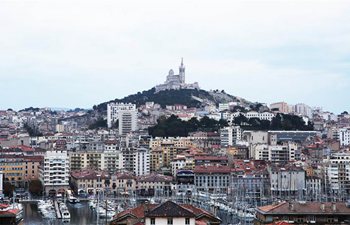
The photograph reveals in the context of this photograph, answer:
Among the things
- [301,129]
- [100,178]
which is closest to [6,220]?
[100,178]

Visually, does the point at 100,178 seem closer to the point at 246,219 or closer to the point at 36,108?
the point at 246,219

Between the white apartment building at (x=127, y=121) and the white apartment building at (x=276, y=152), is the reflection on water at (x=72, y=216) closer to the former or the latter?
the white apartment building at (x=276, y=152)

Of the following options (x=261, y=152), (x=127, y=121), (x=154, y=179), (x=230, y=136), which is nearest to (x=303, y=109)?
(x=127, y=121)

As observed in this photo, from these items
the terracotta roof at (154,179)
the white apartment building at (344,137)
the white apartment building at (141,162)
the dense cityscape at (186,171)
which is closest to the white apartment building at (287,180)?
the dense cityscape at (186,171)

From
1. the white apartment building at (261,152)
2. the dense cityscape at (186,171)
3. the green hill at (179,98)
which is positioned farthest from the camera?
the green hill at (179,98)

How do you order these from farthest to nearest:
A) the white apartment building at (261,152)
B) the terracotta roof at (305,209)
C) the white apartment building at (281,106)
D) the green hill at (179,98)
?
the green hill at (179,98) < the white apartment building at (281,106) < the white apartment building at (261,152) < the terracotta roof at (305,209)

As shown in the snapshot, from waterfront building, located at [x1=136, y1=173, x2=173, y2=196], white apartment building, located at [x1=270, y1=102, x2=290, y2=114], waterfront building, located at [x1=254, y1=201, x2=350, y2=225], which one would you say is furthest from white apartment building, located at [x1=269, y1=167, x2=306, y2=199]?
white apartment building, located at [x1=270, y1=102, x2=290, y2=114]

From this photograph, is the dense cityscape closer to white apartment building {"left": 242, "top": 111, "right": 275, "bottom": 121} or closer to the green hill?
white apartment building {"left": 242, "top": 111, "right": 275, "bottom": 121}
